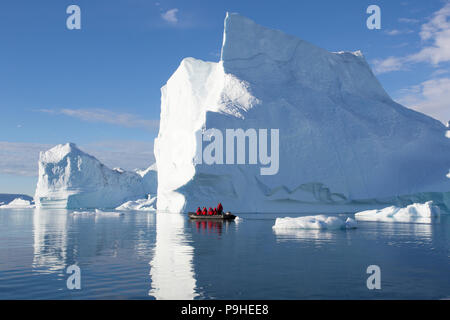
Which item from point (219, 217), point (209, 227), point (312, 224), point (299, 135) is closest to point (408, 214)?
point (312, 224)

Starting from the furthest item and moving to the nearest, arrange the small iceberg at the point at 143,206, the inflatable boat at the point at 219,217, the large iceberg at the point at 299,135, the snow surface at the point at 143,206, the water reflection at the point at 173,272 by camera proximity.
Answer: the snow surface at the point at 143,206 < the small iceberg at the point at 143,206 < the large iceberg at the point at 299,135 < the inflatable boat at the point at 219,217 < the water reflection at the point at 173,272

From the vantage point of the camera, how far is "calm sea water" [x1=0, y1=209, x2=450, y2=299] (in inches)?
249

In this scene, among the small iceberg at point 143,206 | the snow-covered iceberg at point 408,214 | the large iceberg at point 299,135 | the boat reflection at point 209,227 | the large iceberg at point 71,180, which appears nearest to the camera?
the boat reflection at point 209,227

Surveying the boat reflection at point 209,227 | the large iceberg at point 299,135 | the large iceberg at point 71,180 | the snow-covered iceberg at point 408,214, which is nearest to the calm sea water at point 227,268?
the boat reflection at point 209,227

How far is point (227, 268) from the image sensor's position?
326 inches

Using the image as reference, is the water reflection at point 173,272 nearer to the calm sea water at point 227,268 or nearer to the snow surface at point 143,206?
the calm sea water at point 227,268

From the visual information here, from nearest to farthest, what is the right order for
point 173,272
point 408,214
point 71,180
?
point 173,272 → point 408,214 → point 71,180

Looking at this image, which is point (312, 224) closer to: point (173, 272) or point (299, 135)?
point (173, 272)

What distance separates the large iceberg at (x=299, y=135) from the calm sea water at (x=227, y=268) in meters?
18.4

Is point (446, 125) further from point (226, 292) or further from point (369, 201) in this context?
point (226, 292)

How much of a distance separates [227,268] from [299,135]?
86.1ft

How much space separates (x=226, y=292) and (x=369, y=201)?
94.9 feet

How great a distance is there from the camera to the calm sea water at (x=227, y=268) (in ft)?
20.8
